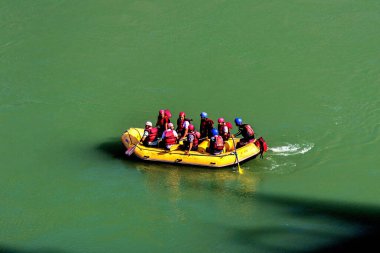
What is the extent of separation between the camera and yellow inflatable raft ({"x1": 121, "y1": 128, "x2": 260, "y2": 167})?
18312 mm

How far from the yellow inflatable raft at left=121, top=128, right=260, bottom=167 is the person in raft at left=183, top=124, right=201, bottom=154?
12 cm

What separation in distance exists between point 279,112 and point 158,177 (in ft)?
16.0

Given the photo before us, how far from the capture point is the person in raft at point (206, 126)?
62.7 feet

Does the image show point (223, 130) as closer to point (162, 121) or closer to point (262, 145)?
point (262, 145)

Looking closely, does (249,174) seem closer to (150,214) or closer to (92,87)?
(150,214)

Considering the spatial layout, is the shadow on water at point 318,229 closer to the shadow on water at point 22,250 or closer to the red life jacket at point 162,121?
the red life jacket at point 162,121

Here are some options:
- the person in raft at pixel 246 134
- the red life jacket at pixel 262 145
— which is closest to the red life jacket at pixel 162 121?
the person in raft at pixel 246 134

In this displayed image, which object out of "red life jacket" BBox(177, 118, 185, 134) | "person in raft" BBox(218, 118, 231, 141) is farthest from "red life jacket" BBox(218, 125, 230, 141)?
"red life jacket" BBox(177, 118, 185, 134)

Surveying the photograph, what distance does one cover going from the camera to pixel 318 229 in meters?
16.2

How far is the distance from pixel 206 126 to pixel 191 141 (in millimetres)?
958

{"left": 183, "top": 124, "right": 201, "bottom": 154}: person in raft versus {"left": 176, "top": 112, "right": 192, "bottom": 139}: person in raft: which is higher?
{"left": 176, "top": 112, "right": 192, "bottom": 139}: person in raft

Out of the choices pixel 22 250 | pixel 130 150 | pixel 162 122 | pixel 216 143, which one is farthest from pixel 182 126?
pixel 22 250

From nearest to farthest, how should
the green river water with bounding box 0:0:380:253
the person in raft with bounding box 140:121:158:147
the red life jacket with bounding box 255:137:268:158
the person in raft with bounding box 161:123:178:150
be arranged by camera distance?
the green river water with bounding box 0:0:380:253
the red life jacket with bounding box 255:137:268:158
the person in raft with bounding box 161:123:178:150
the person in raft with bounding box 140:121:158:147

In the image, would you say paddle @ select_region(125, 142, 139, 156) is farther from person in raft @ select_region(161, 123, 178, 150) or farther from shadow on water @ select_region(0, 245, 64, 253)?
shadow on water @ select_region(0, 245, 64, 253)
